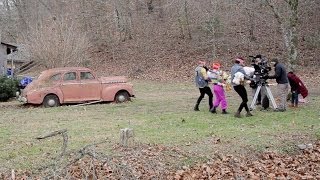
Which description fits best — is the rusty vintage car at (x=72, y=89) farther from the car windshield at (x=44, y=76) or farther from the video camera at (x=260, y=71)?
the video camera at (x=260, y=71)

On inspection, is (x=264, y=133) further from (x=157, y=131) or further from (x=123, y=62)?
(x=123, y=62)

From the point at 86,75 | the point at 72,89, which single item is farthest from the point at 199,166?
the point at 86,75

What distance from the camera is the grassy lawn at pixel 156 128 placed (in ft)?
35.6

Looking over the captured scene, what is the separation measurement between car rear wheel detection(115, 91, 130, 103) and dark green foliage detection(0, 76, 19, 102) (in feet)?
20.9

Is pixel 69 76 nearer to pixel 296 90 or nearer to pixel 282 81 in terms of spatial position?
pixel 282 81

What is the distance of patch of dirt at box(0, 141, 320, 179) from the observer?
29.2 ft

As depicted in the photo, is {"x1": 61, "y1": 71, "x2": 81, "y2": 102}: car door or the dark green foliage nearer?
{"x1": 61, "y1": 71, "x2": 81, "y2": 102}: car door

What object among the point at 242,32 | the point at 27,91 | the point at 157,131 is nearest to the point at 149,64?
the point at 242,32

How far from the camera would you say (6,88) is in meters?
23.8

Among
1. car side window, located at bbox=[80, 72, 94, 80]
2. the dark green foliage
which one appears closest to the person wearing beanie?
car side window, located at bbox=[80, 72, 94, 80]

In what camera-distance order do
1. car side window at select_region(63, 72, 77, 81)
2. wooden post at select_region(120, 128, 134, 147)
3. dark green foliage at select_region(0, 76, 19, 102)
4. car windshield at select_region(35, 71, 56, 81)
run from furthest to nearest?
dark green foliage at select_region(0, 76, 19, 102) < car side window at select_region(63, 72, 77, 81) < car windshield at select_region(35, 71, 56, 81) < wooden post at select_region(120, 128, 134, 147)

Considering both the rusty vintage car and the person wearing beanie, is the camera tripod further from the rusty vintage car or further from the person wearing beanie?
the rusty vintage car

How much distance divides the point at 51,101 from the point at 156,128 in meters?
8.23

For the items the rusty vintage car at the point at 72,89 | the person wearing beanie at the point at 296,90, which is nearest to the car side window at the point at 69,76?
the rusty vintage car at the point at 72,89
